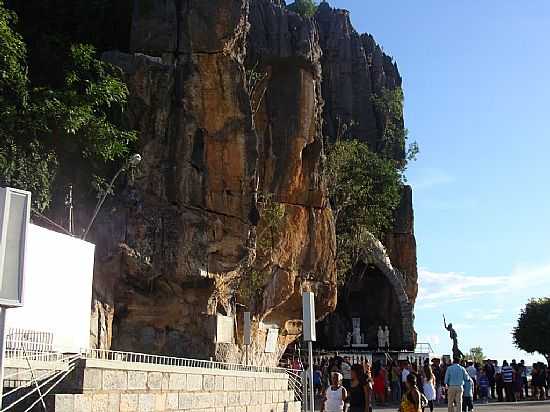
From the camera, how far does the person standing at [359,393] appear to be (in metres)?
11.8

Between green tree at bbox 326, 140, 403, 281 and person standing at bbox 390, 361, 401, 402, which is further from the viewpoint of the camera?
green tree at bbox 326, 140, 403, 281

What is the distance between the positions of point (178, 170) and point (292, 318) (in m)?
12.9

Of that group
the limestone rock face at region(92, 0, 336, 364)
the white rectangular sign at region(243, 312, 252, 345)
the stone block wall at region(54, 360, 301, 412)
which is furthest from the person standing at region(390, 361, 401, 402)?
the stone block wall at region(54, 360, 301, 412)

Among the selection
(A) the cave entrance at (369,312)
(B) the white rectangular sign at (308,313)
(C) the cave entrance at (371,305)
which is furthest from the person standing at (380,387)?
(C) the cave entrance at (371,305)

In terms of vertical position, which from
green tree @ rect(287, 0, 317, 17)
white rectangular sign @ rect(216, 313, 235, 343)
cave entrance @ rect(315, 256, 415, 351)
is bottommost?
white rectangular sign @ rect(216, 313, 235, 343)

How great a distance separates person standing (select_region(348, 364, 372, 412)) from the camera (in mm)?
11844

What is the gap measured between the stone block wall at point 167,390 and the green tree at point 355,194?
85.2 ft

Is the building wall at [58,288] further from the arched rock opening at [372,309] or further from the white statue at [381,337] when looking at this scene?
the white statue at [381,337]

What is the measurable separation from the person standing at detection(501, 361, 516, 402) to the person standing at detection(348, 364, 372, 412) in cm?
1711

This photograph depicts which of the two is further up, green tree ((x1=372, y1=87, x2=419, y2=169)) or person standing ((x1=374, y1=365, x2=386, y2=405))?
green tree ((x1=372, y1=87, x2=419, y2=169))

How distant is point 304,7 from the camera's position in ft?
185

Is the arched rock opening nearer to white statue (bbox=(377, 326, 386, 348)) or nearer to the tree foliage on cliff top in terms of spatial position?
white statue (bbox=(377, 326, 386, 348))

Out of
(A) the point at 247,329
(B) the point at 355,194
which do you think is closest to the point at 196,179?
(A) the point at 247,329

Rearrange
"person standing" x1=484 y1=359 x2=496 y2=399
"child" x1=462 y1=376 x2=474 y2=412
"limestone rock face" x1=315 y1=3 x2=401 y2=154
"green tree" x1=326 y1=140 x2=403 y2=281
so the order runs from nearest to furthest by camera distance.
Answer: "child" x1=462 y1=376 x2=474 y2=412 → "person standing" x1=484 y1=359 x2=496 y2=399 → "green tree" x1=326 y1=140 x2=403 y2=281 → "limestone rock face" x1=315 y1=3 x2=401 y2=154
